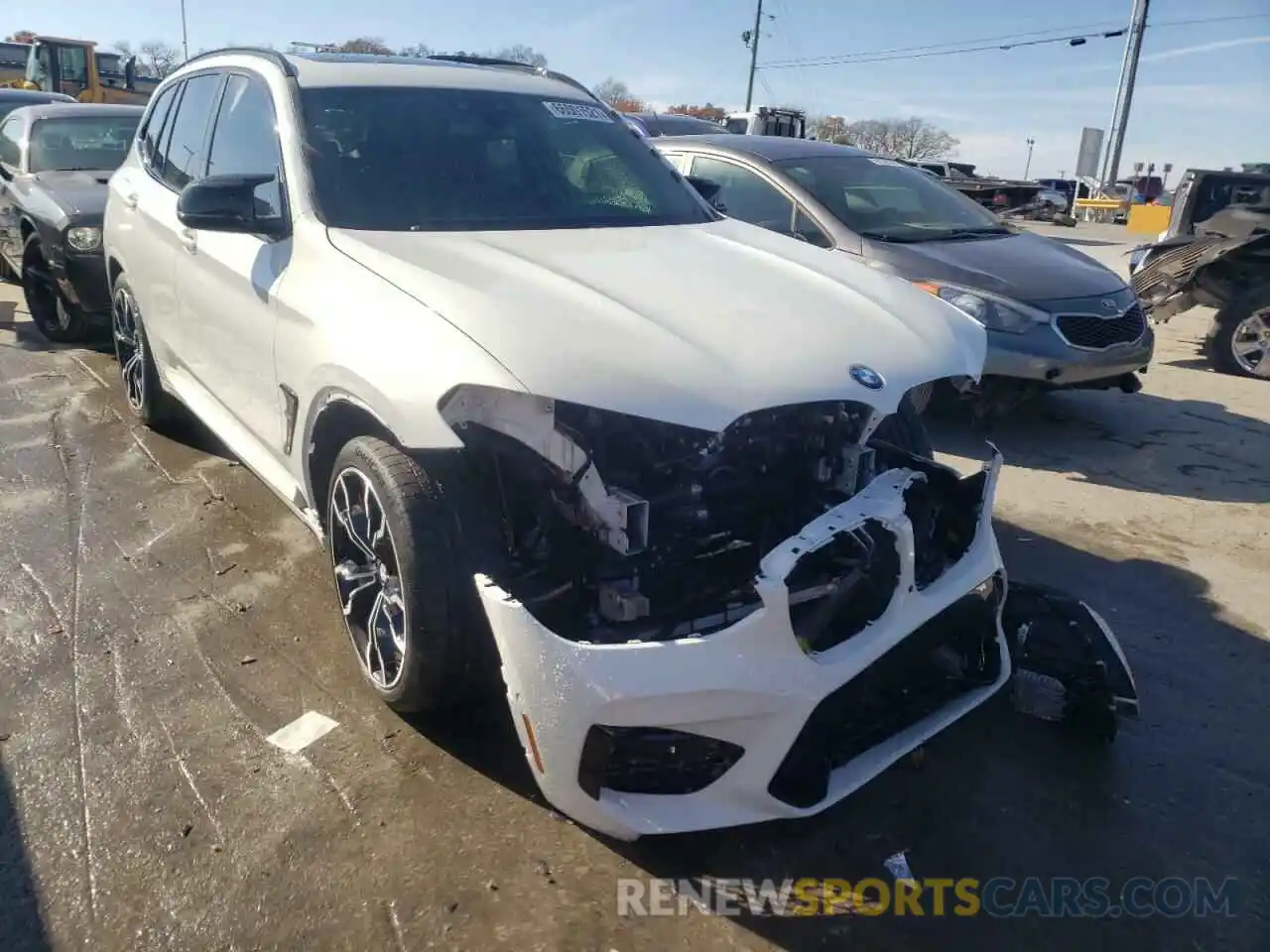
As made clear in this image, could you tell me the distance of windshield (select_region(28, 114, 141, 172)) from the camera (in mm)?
7699

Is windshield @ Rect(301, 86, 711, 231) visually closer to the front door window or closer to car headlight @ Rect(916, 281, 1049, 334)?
car headlight @ Rect(916, 281, 1049, 334)

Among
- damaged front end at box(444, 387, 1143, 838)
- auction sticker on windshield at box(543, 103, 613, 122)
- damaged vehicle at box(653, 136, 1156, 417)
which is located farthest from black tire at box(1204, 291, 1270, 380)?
damaged front end at box(444, 387, 1143, 838)

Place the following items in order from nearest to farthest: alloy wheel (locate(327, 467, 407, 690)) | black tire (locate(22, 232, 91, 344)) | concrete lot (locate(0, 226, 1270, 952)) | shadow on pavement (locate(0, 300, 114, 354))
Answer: concrete lot (locate(0, 226, 1270, 952)), alloy wheel (locate(327, 467, 407, 690)), black tire (locate(22, 232, 91, 344)), shadow on pavement (locate(0, 300, 114, 354))

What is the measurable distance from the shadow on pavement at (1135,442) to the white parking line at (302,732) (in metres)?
3.95

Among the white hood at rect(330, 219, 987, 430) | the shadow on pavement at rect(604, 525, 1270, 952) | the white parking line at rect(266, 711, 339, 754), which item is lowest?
the white parking line at rect(266, 711, 339, 754)

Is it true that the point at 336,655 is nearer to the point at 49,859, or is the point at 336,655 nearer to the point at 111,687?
the point at 111,687

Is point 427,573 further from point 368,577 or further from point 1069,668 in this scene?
point 1069,668

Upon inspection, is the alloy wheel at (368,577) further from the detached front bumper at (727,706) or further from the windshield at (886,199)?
the windshield at (886,199)

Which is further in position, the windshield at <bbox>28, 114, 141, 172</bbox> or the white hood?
the windshield at <bbox>28, 114, 141, 172</bbox>

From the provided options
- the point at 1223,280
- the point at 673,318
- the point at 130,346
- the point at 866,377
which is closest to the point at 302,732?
the point at 673,318

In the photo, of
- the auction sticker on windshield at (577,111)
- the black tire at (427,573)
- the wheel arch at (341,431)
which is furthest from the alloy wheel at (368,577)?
the auction sticker on windshield at (577,111)

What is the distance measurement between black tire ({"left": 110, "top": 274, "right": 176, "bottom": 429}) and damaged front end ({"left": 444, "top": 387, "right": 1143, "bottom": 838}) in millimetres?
3201

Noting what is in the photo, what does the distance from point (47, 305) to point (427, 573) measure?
6.41m

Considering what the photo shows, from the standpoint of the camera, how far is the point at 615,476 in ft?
8.36
